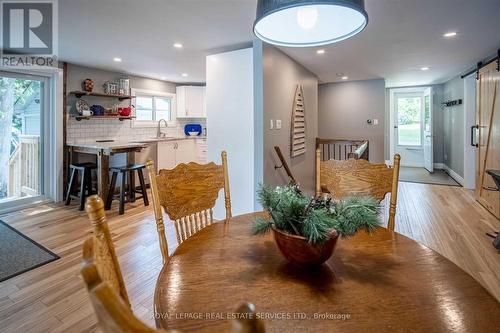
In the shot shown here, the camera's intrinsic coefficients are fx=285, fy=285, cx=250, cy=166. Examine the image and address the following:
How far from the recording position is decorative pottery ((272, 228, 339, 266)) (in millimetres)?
840

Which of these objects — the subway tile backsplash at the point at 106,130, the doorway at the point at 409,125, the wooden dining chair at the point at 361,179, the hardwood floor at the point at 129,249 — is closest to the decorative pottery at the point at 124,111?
the subway tile backsplash at the point at 106,130

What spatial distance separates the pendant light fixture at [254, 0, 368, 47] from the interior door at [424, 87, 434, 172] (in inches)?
284

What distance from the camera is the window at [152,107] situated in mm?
6082

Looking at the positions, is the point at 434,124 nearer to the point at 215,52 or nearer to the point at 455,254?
the point at 455,254

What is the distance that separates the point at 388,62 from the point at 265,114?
270 centimetres

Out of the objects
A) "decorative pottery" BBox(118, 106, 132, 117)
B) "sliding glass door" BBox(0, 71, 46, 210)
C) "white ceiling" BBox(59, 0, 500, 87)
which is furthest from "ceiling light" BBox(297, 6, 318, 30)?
"decorative pottery" BBox(118, 106, 132, 117)

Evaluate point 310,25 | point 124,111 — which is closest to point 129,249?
point 310,25

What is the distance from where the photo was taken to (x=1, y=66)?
396cm

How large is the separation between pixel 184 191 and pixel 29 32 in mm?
3247

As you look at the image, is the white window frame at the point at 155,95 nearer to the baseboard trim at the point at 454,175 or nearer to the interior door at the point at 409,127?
the interior door at the point at 409,127

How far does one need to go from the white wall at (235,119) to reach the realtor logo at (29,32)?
1.80 meters

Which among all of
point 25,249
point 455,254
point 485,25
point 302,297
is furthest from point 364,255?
point 485,25

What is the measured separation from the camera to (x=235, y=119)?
11.9 ft

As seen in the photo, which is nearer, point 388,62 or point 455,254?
point 455,254
